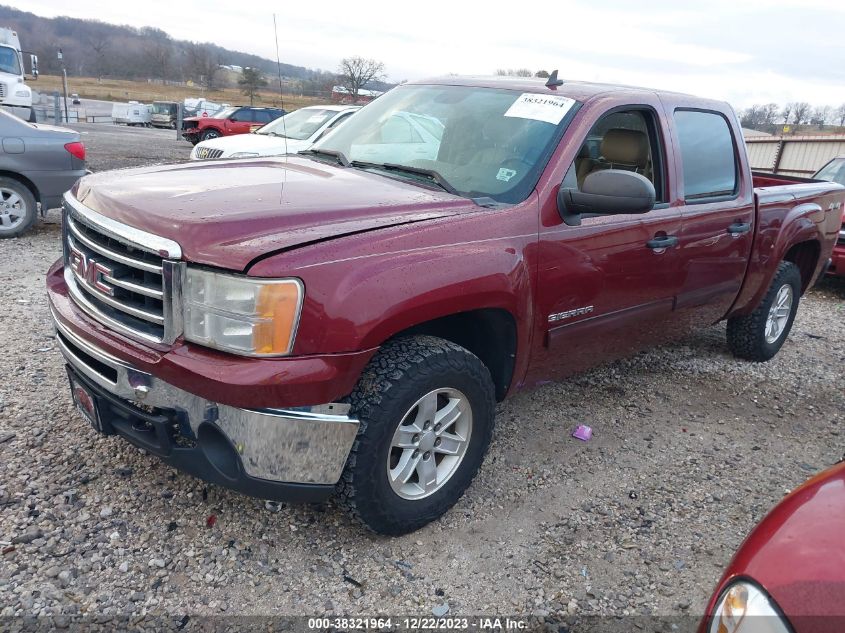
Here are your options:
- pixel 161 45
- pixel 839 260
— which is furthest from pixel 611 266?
pixel 161 45

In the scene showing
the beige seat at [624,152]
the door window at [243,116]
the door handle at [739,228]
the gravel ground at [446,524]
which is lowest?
the gravel ground at [446,524]

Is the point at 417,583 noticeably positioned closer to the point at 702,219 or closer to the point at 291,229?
the point at 291,229

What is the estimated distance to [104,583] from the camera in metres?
2.36

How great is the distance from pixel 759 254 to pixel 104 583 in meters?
4.26

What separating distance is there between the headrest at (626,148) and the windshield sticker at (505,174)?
72 cm

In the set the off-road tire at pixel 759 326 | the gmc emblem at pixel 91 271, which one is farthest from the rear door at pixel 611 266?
the gmc emblem at pixel 91 271

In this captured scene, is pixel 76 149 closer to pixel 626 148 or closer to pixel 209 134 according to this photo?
pixel 626 148

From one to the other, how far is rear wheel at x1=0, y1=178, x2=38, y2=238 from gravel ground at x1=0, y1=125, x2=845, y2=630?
3.69 metres

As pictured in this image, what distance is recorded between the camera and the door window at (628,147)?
3332 mm

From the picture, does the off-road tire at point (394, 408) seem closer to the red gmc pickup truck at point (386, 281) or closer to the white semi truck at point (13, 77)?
the red gmc pickup truck at point (386, 281)

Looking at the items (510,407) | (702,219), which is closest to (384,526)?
(510,407)

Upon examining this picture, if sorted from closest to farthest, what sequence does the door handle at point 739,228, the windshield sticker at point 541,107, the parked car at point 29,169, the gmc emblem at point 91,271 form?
1. the gmc emblem at point 91,271
2. the windshield sticker at point 541,107
3. the door handle at point 739,228
4. the parked car at point 29,169

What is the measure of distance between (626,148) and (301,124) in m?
9.54

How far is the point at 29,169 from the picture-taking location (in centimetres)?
707
